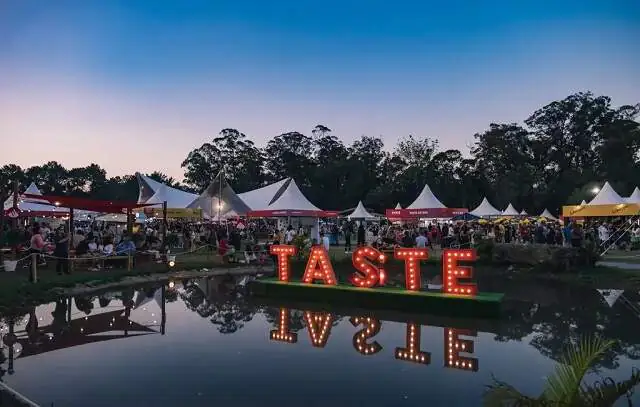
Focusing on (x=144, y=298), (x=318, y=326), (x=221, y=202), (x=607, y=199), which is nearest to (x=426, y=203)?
(x=607, y=199)

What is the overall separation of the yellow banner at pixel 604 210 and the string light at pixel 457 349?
20974mm

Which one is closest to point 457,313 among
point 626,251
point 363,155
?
point 626,251

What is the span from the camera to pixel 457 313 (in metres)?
11.4

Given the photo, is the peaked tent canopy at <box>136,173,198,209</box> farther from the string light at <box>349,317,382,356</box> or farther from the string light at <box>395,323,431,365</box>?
the string light at <box>395,323,431,365</box>

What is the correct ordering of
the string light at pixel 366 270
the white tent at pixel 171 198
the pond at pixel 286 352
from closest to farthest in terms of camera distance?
the pond at pixel 286 352 < the string light at pixel 366 270 < the white tent at pixel 171 198

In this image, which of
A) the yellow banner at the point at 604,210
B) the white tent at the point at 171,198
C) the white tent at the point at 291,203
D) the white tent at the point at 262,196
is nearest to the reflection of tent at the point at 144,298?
the white tent at the point at 291,203

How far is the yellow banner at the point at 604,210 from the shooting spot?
26766mm

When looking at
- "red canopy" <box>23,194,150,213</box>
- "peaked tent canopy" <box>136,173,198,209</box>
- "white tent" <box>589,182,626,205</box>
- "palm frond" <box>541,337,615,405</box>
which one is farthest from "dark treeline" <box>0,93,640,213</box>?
"palm frond" <box>541,337,615,405</box>

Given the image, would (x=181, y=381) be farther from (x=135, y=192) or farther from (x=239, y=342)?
(x=135, y=192)

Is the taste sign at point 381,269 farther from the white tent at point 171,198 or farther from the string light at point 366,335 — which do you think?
the white tent at point 171,198

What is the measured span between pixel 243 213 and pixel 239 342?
1786 centimetres

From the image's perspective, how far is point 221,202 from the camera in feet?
87.5

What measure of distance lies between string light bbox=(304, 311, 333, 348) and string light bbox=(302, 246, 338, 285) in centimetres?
175

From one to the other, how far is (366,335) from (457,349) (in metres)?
1.80
